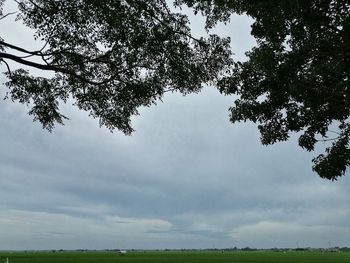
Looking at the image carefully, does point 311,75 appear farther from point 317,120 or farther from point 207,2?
point 207,2

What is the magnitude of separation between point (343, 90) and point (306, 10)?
259cm

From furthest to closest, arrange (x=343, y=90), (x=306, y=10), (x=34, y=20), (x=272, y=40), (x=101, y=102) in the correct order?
(x=101, y=102)
(x=34, y=20)
(x=272, y=40)
(x=343, y=90)
(x=306, y=10)

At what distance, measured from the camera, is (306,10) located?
11859 mm

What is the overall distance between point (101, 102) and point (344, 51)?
8.65m

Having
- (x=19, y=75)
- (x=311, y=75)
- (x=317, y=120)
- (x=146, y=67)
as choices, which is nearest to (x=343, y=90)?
(x=311, y=75)

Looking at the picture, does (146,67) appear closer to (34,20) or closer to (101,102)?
(101,102)

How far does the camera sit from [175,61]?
15.3m

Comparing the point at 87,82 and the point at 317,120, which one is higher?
the point at 87,82

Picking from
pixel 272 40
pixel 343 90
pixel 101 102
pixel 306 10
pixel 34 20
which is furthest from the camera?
pixel 101 102

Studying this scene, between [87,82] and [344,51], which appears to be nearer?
[344,51]

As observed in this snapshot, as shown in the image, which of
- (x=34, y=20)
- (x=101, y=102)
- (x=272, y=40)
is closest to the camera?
(x=272, y=40)

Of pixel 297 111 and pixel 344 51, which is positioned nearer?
pixel 344 51

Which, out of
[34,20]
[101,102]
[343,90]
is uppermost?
[34,20]

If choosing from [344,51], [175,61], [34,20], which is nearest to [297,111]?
[344,51]
